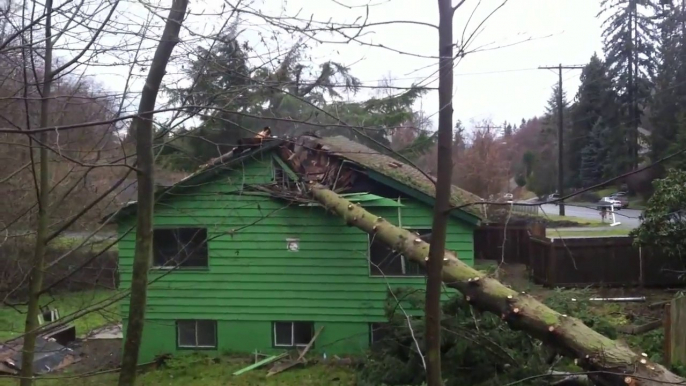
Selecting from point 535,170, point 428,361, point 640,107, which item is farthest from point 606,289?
point 640,107

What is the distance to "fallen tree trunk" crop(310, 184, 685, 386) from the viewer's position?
5109mm

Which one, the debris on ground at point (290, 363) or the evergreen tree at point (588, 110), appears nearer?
the debris on ground at point (290, 363)

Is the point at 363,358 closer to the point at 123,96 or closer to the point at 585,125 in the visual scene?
the point at 123,96

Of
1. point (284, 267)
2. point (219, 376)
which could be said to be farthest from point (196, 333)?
point (284, 267)

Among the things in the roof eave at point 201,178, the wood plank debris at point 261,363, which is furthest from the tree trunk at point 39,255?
the wood plank debris at point 261,363

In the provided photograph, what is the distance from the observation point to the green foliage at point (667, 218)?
14.7 metres

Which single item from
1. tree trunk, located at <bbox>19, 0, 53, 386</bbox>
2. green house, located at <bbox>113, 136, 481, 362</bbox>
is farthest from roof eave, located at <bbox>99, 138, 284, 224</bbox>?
green house, located at <bbox>113, 136, 481, 362</bbox>

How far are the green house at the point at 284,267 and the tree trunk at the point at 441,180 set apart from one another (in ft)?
27.7

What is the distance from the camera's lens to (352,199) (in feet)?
39.3

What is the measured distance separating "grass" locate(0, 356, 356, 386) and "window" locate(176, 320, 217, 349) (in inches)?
22.7

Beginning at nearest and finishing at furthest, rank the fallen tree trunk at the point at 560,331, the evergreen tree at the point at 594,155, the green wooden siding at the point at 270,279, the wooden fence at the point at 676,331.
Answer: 1. the fallen tree trunk at the point at 560,331
2. the wooden fence at the point at 676,331
3. the green wooden siding at the point at 270,279
4. the evergreen tree at the point at 594,155

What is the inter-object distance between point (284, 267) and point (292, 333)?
1300 mm

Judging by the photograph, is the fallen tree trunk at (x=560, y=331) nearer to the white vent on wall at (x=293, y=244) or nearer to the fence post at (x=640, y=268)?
the white vent on wall at (x=293, y=244)

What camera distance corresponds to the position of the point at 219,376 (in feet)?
37.4
